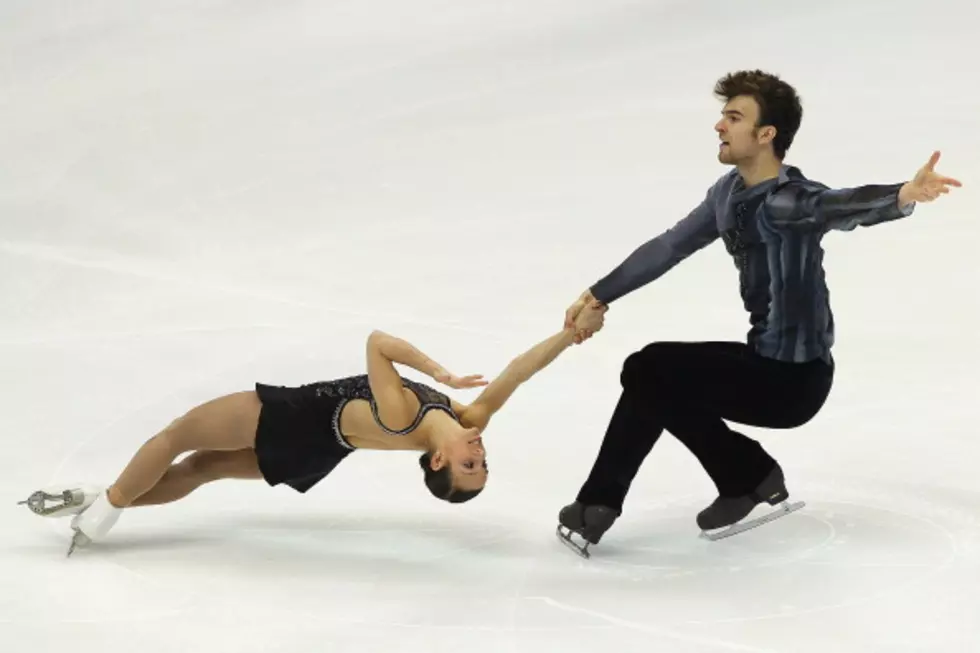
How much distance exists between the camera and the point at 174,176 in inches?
373

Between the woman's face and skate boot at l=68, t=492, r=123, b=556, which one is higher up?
the woman's face

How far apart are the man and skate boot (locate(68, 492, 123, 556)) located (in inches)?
59.0

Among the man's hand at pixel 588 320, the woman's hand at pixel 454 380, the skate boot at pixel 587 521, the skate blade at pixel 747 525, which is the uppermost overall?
the man's hand at pixel 588 320

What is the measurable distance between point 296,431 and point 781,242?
5.41 feet

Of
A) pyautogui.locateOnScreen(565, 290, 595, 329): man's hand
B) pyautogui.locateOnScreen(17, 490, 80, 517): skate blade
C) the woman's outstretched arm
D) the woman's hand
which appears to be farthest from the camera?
pyautogui.locateOnScreen(17, 490, 80, 517): skate blade

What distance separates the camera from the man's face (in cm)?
452

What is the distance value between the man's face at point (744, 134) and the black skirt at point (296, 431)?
1468 millimetres

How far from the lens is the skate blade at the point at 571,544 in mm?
4777

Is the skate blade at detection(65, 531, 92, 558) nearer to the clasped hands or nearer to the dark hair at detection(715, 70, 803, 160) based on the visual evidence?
the clasped hands

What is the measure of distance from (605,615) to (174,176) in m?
6.04

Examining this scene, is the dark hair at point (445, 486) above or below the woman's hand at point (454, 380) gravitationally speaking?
below

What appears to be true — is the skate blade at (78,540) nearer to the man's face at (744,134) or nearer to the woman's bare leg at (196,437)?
the woman's bare leg at (196,437)

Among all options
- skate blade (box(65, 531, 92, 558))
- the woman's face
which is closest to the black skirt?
the woman's face

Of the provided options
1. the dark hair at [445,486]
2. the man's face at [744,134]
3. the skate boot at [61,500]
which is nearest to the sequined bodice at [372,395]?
the dark hair at [445,486]
